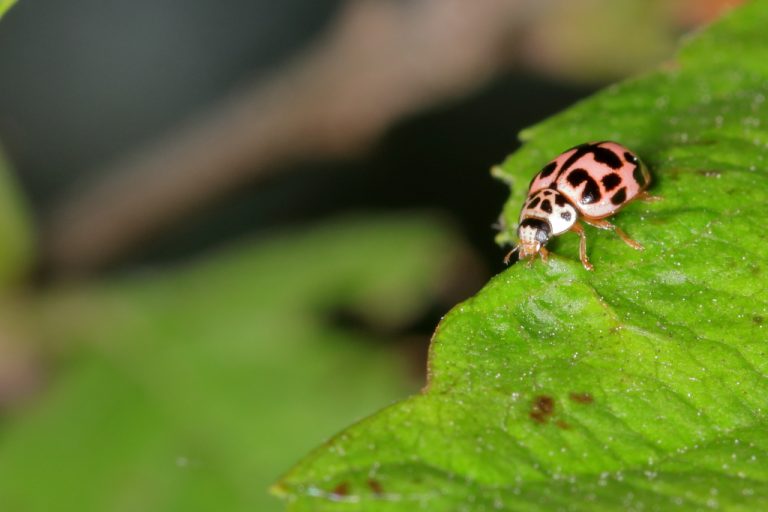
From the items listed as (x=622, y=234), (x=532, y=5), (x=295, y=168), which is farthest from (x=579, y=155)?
(x=295, y=168)

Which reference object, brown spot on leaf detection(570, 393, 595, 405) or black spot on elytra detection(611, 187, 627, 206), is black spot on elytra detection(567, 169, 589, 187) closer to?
black spot on elytra detection(611, 187, 627, 206)

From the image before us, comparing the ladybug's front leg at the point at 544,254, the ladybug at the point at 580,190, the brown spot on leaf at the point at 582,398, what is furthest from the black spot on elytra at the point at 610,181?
the brown spot on leaf at the point at 582,398

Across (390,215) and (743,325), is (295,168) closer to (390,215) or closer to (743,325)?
(390,215)

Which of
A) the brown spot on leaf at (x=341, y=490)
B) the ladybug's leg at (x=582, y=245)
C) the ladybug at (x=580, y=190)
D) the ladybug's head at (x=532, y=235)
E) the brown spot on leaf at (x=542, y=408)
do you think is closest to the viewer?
the brown spot on leaf at (x=341, y=490)

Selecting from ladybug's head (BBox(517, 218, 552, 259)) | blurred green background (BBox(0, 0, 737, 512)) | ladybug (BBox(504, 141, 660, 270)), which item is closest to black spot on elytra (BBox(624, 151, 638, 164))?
ladybug (BBox(504, 141, 660, 270))

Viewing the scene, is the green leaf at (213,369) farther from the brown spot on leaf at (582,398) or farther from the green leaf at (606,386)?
the brown spot on leaf at (582,398)
